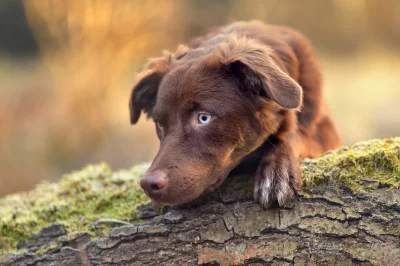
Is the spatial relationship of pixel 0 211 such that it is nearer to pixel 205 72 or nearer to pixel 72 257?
pixel 72 257

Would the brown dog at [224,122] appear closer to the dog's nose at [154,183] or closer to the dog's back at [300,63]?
the dog's nose at [154,183]

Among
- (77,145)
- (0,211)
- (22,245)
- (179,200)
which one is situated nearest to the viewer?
(179,200)

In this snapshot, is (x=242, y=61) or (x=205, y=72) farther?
(x=205, y=72)

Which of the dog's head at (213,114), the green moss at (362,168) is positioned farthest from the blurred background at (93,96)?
the green moss at (362,168)

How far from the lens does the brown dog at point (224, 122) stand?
283 centimetres

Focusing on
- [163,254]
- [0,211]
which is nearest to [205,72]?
[163,254]

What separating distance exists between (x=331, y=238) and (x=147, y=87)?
70.4 inches

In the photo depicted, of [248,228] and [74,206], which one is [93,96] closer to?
[74,206]

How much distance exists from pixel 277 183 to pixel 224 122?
1.67 feet

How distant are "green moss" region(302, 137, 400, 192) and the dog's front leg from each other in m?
0.09

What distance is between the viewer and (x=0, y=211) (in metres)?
3.89

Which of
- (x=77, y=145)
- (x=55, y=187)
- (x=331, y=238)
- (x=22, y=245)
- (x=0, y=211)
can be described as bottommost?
(x=331, y=238)

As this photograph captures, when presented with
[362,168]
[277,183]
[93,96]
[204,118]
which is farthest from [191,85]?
[93,96]

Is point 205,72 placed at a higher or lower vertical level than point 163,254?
higher
